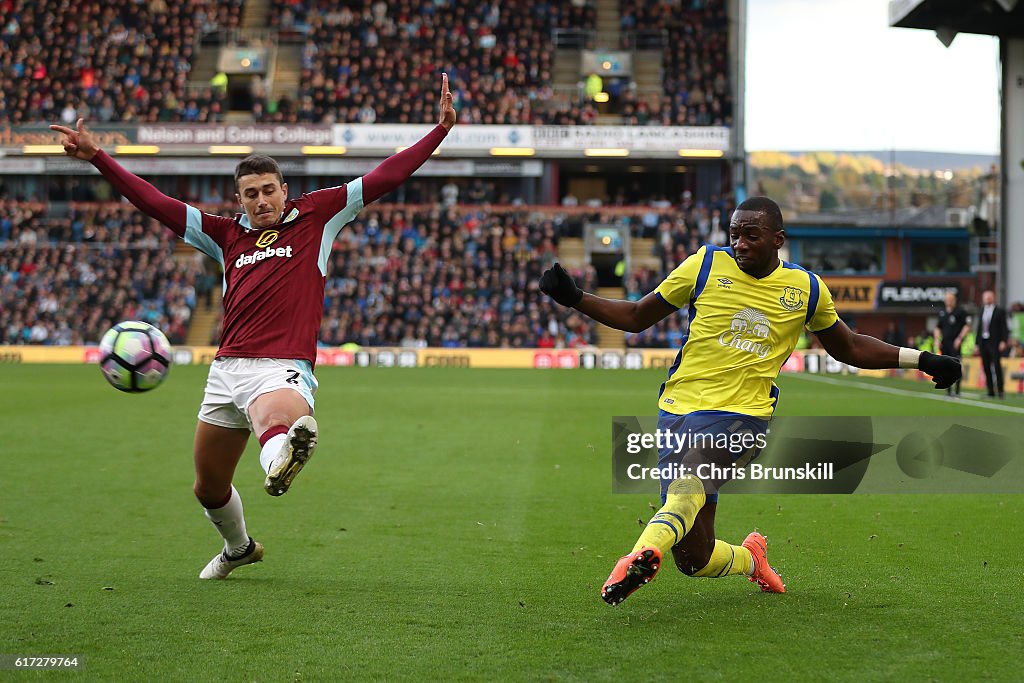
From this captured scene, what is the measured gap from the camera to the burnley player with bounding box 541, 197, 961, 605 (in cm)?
563

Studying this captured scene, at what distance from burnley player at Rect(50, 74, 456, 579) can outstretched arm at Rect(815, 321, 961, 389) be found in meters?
2.46

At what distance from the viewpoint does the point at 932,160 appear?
5944 centimetres

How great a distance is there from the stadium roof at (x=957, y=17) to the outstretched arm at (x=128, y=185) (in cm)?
2566

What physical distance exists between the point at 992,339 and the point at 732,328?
18.7 m

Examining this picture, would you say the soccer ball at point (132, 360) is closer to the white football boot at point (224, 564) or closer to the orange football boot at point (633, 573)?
the white football boot at point (224, 564)

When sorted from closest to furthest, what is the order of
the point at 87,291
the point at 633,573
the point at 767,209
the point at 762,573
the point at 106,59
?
the point at 633,573 → the point at 767,209 → the point at 762,573 → the point at 87,291 → the point at 106,59

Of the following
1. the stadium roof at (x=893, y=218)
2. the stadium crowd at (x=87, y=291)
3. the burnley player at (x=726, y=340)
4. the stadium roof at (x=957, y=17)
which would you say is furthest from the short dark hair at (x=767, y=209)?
the stadium roof at (x=893, y=218)

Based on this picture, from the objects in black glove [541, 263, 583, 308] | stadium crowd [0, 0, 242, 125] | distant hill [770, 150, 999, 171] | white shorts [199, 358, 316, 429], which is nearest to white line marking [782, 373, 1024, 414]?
black glove [541, 263, 583, 308]

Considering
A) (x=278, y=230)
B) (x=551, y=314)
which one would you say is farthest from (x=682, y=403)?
(x=551, y=314)

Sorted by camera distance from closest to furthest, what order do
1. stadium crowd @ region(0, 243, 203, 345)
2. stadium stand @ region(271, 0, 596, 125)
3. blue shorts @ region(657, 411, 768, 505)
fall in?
blue shorts @ region(657, 411, 768, 505) → stadium crowd @ region(0, 243, 203, 345) → stadium stand @ region(271, 0, 596, 125)

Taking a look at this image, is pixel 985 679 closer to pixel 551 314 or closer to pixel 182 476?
pixel 182 476

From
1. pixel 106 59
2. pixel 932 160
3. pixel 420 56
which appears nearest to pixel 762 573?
pixel 420 56

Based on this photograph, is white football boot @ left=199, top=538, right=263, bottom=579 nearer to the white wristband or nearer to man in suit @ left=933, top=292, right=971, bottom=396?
the white wristband

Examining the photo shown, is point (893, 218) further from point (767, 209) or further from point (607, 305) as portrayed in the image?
point (607, 305)
